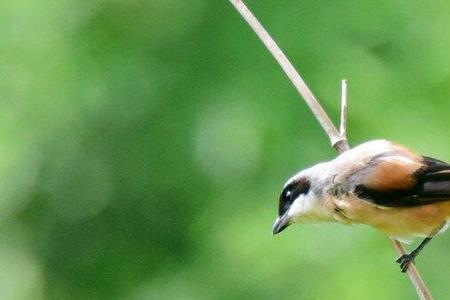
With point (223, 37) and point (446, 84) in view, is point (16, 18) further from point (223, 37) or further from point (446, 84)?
point (446, 84)

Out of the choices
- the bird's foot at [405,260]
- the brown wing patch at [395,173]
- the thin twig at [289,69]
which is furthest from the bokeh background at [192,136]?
the thin twig at [289,69]

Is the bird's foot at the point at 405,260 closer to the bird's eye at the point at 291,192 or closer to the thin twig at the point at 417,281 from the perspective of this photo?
the thin twig at the point at 417,281

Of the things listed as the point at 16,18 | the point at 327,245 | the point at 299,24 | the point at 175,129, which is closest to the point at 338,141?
the point at 327,245

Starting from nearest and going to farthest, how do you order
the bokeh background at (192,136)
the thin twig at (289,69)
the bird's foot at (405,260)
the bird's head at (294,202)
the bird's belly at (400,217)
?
the thin twig at (289,69), the bird's foot at (405,260), the bird's belly at (400,217), the bird's head at (294,202), the bokeh background at (192,136)

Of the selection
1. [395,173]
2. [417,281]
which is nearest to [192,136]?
[395,173]

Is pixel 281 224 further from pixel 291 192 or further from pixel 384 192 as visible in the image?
pixel 384 192

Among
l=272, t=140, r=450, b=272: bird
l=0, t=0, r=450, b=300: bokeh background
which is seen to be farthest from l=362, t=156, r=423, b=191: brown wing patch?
l=0, t=0, r=450, b=300: bokeh background
